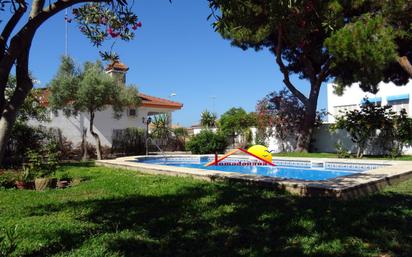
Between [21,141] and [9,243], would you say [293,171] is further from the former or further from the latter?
[9,243]

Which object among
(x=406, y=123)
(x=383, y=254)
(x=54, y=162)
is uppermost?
(x=406, y=123)

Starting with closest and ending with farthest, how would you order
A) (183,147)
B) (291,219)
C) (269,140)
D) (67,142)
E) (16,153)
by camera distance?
1. (291,219)
2. (16,153)
3. (67,142)
4. (269,140)
5. (183,147)

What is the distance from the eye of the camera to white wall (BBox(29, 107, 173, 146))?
24188 millimetres

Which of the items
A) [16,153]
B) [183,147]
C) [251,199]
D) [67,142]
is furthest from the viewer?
[183,147]

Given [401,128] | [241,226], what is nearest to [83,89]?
[401,128]

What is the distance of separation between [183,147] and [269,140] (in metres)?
6.28

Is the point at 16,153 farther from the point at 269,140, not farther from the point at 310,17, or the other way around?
the point at 310,17

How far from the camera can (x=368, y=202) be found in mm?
7207

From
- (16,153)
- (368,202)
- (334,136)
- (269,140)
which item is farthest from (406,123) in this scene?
(16,153)

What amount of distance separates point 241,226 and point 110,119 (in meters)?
22.5

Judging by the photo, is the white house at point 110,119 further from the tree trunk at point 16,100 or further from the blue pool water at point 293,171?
the tree trunk at point 16,100

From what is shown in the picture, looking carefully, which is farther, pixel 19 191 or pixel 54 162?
pixel 54 162

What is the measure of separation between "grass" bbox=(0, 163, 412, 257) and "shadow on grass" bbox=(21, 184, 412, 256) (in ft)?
0.04

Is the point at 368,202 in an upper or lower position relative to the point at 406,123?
lower
